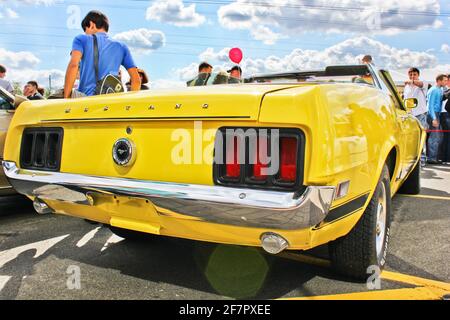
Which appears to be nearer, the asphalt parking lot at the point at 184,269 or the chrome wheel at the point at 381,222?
the asphalt parking lot at the point at 184,269

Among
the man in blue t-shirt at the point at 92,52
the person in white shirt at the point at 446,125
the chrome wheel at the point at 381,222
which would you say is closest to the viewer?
the chrome wheel at the point at 381,222

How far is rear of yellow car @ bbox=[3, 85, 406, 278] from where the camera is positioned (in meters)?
1.77

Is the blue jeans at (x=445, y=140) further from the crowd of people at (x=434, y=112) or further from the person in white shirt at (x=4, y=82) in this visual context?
the person in white shirt at (x=4, y=82)

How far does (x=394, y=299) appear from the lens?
2.24m

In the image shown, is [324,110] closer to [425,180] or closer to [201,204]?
[201,204]

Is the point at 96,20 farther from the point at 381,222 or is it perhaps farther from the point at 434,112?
the point at 434,112

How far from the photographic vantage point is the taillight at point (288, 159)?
1.82m

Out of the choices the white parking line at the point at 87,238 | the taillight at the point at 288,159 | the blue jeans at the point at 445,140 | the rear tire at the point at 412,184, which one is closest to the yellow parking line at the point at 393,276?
the taillight at the point at 288,159

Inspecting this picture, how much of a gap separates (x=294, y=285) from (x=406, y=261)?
0.94 meters

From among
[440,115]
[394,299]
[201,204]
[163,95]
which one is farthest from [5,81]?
[440,115]

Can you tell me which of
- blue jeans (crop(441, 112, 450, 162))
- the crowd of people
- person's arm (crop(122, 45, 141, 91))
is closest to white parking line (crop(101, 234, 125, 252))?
person's arm (crop(122, 45, 141, 91))

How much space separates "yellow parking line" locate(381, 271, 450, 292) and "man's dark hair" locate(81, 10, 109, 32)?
2.97 m

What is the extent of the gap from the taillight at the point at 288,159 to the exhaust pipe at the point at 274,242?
0.82ft

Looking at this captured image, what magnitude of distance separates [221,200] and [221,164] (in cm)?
18
